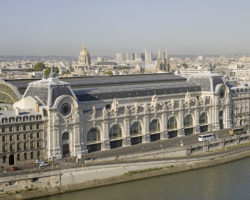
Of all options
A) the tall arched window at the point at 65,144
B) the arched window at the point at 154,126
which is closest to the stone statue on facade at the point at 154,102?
the arched window at the point at 154,126

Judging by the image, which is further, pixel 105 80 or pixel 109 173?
pixel 105 80

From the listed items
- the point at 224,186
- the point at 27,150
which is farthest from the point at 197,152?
the point at 27,150

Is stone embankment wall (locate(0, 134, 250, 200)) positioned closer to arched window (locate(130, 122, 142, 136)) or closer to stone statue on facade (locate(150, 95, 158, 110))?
arched window (locate(130, 122, 142, 136))

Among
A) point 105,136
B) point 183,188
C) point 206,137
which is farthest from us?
point 206,137

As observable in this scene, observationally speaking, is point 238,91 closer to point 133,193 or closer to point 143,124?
point 143,124

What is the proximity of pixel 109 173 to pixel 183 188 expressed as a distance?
9701 millimetres

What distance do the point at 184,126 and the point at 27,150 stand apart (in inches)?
1193

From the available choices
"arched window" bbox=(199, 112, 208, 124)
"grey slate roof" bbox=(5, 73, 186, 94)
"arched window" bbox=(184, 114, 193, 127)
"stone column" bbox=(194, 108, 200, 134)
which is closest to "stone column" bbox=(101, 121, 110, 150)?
"grey slate roof" bbox=(5, 73, 186, 94)

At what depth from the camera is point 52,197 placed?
5538cm

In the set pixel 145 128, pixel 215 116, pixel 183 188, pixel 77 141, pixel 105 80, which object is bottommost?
pixel 183 188

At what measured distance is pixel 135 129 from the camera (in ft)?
245

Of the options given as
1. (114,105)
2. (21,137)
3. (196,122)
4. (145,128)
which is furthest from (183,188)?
(196,122)

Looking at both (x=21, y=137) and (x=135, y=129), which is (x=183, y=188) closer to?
(x=135, y=129)

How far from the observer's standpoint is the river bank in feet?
183
